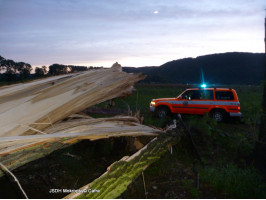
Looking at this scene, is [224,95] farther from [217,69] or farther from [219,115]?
[217,69]

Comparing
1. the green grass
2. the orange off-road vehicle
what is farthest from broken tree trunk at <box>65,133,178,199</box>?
the orange off-road vehicle

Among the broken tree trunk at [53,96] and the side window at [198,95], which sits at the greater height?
the broken tree trunk at [53,96]

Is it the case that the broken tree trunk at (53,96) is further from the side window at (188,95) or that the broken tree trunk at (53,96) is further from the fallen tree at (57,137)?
the side window at (188,95)

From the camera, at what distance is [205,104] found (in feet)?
38.2

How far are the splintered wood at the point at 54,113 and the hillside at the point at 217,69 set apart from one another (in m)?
117

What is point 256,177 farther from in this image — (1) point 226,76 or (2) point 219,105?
(1) point 226,76

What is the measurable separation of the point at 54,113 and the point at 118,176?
860mm

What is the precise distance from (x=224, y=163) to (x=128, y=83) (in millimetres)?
3147

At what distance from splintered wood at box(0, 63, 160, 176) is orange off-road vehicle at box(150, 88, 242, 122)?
9.27 m

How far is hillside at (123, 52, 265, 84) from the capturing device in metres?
122

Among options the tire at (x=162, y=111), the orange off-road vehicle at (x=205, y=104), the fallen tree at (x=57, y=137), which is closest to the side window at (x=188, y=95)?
the orange off-road vehicle at (x=205, y=104)

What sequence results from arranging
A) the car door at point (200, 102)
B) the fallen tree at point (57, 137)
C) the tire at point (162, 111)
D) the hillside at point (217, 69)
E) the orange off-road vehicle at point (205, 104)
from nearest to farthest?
the fallen tree at point (57, 137) → the orange off-road vehicle at point (205, 104) → the car door at point (200, 102) → the tire at point (162, 111) → the hillside at point (217, 69)

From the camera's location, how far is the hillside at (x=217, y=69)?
122069 mm

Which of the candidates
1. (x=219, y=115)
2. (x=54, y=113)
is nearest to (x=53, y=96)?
(x=54, y=113)
